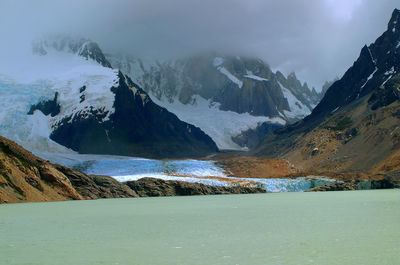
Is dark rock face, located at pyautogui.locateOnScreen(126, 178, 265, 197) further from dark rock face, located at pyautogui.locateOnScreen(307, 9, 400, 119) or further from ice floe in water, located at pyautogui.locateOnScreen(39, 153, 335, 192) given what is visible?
dark rock face, located at pyautogui.locateOnScreen(307, 9, 400, 119)

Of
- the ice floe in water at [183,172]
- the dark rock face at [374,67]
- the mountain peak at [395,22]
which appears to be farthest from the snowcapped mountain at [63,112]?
the mountain peak at [395,22]

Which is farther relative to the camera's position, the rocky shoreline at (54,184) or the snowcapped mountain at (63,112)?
the snowcapped mountain at (63,112)

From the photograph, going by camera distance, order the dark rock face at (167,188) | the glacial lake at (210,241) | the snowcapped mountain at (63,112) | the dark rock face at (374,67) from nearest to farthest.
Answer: the glacial lake at (210,241), the dark rock face at (167,188), the snowcapped mountain at (63,112), the dark rock face at (374,67)

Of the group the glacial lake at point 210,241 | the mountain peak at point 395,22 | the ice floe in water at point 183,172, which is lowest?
the ice floe in water at point 183,172

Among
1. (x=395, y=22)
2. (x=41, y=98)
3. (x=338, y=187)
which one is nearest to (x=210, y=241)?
(x=338, y=187)

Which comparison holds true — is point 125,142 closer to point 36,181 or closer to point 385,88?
point 385,88

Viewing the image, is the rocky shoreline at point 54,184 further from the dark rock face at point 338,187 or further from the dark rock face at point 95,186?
the dark rock face at point 338,187

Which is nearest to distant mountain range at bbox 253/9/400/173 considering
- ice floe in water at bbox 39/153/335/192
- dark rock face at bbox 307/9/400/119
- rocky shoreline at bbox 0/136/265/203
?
dark rock face at bbox 307/9/400/119

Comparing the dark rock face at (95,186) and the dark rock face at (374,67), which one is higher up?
the dark rock face at (374,67)
